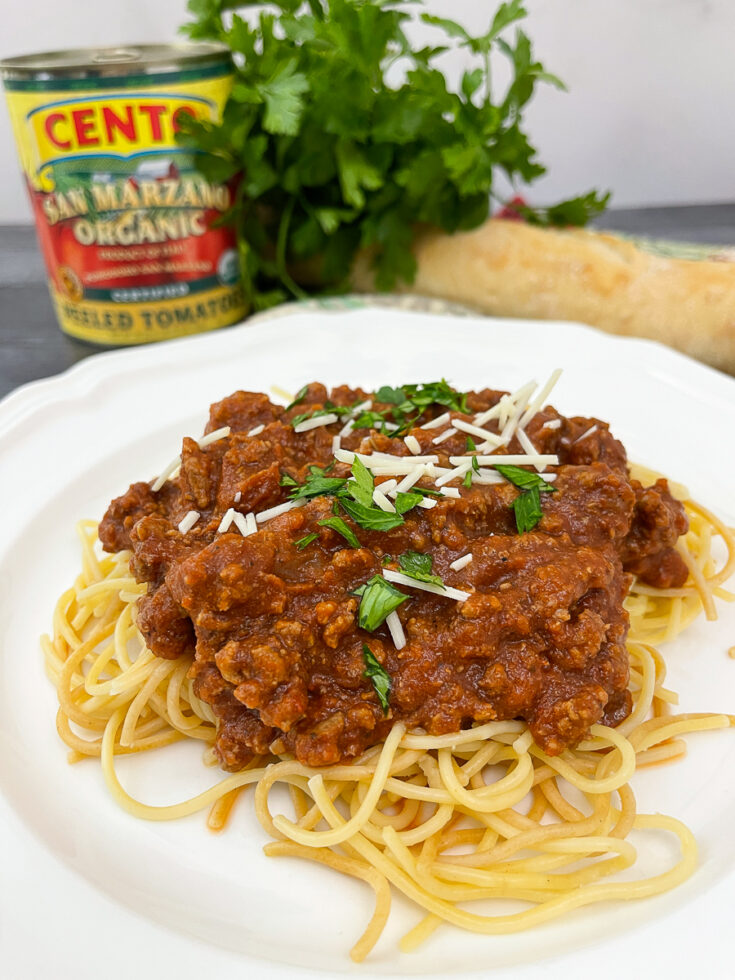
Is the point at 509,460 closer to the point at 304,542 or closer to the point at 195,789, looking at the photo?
the point at 304,542

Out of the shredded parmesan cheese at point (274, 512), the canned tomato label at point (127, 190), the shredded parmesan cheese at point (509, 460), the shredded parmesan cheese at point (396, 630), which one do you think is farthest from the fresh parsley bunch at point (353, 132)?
the shredded parmesan cheese at point (396, 630)

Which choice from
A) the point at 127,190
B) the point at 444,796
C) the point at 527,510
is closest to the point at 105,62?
the point at 127,190

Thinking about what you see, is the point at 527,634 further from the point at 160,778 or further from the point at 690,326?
the point at 690,326

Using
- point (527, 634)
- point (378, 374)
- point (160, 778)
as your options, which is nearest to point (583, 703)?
point (527, 634)

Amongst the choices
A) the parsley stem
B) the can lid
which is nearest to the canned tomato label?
the can lid

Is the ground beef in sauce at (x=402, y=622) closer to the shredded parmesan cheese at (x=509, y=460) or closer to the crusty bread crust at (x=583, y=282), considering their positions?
the shredded parmesan cheese at (x=509, y=460)
